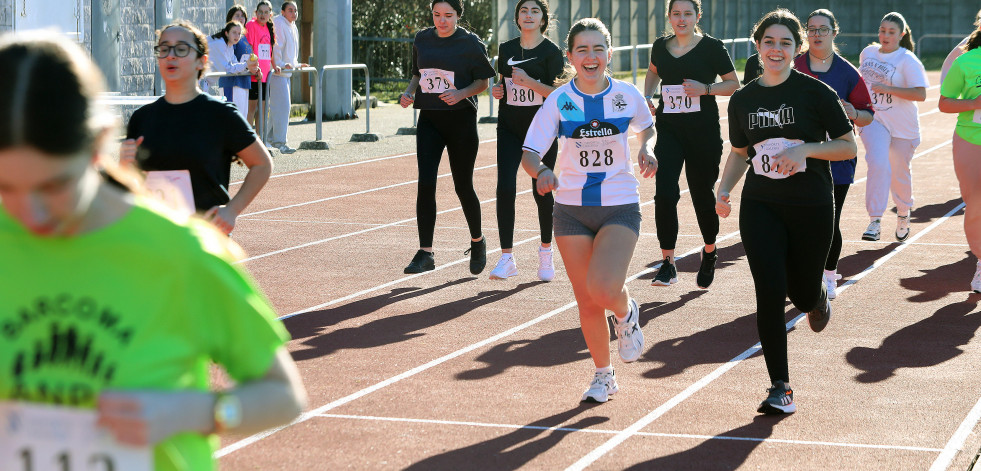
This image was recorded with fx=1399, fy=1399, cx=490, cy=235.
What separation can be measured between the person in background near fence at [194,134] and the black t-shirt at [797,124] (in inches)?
94.5

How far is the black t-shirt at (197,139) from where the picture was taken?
6031 mm

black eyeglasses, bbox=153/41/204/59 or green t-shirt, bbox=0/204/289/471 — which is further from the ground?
black eyeglasses, bbox=153/41/204/59

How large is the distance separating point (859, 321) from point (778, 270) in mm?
2564

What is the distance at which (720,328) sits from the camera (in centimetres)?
870

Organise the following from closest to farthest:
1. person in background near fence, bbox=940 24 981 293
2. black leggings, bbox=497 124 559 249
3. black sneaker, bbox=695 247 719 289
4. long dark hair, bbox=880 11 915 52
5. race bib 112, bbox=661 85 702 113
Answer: person in background near fence, bbox=940 24 981 293
race bib 112, bbox=661 85 702 113
black sneaker, bbox=695 247 719 289
black leggings, bbox=497 124 559 249
long dark hair, bbox=880 11 915 52

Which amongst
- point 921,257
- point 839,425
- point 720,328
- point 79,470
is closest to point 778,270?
point 839,425

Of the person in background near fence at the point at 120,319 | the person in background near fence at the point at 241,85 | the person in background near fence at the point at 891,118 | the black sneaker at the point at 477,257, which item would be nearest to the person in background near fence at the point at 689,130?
the black sneaker at the point at 477,257

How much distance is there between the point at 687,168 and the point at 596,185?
3.39 m

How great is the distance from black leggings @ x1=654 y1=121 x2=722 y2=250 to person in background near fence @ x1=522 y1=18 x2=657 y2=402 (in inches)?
111

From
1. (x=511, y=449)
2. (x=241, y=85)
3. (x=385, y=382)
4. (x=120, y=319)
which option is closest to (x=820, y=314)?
(x=511, y=449)

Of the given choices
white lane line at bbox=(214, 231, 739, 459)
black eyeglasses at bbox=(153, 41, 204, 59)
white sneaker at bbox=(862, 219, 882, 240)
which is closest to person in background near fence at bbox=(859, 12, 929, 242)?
white sneaker at bbox=(862, 219, 882, 240)

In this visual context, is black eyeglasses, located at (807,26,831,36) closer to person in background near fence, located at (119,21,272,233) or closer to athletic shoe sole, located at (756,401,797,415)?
athletic shoe sole, located at (756,401,797,415)

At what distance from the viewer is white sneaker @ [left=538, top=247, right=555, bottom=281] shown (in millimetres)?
10477

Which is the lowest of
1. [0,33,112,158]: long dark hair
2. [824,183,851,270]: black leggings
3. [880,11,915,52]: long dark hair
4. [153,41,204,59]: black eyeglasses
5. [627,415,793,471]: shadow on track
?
[627,415,793,471]: shadow on track
